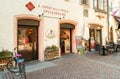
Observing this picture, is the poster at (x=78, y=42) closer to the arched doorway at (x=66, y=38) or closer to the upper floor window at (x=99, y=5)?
the arched doorway at (x=66, y=38)

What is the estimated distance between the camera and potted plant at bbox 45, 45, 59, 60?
38.4 feet

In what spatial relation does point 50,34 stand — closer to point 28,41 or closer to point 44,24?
point 44,24

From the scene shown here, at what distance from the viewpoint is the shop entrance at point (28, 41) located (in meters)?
11.1

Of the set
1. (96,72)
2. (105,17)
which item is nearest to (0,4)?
(96,72)

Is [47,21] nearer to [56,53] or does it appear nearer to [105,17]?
[56,53]

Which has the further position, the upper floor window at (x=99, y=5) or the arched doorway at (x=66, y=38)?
the upper floor window at (x=99, y=5)

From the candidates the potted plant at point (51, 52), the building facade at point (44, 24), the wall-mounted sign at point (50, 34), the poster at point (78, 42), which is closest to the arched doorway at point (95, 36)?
the building facade at point (44, 24)

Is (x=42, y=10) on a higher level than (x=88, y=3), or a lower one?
lower

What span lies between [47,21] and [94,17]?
6.23 metres

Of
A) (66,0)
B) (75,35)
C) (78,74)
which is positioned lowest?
(78,74)

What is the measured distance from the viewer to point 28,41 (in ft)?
38.4

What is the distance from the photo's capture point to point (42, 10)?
11695 mm

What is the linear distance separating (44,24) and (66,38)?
333 cm

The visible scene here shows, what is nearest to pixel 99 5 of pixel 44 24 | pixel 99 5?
pixel 99 5
